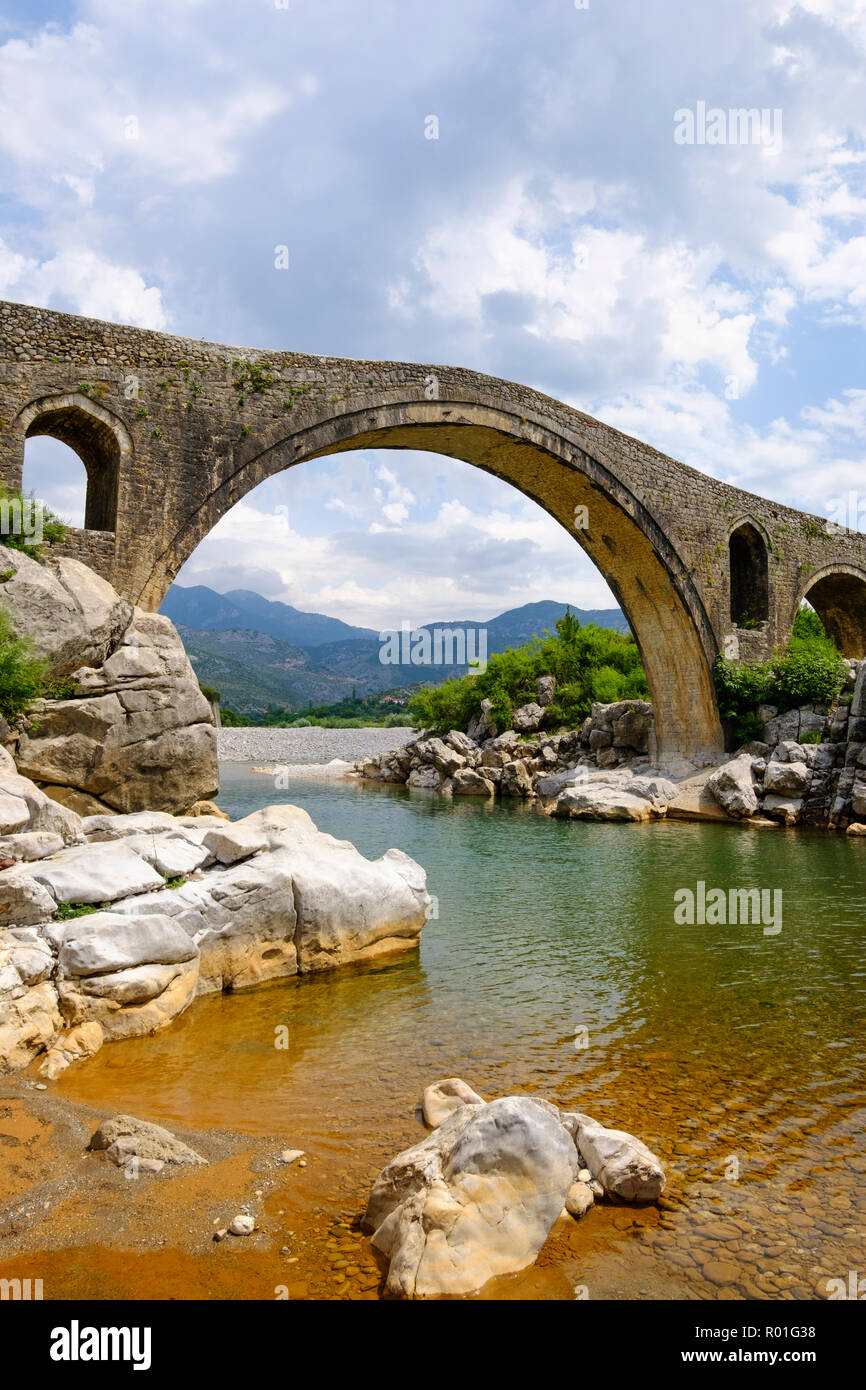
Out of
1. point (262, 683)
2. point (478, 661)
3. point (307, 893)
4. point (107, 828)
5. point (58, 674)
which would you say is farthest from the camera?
point (262, 683)

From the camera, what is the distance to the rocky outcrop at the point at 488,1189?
2.92 m

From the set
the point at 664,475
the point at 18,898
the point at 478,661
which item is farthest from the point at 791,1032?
the point at 478,661

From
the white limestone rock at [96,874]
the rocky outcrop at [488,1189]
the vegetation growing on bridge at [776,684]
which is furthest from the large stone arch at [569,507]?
the rocky outcrop at [488,1189]

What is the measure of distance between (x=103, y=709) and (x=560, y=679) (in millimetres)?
23061

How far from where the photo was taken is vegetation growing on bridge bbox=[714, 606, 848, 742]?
1923cm

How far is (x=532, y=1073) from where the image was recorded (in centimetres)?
491

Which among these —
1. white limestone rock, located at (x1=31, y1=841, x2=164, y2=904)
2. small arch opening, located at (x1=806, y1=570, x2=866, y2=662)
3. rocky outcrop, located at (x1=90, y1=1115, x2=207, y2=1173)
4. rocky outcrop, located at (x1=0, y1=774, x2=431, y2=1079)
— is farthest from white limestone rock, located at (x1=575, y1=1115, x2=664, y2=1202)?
small arch opening, located at (x1=806, y1=570, x2=866, y2=662)

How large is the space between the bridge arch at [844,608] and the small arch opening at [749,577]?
12.7 ft

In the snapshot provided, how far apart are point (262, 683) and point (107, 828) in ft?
484

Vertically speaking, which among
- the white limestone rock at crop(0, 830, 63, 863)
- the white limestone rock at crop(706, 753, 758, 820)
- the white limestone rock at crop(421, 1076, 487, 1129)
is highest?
the white limestone rock at crop(0, 830, 63, 863)

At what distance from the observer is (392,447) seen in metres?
16.2

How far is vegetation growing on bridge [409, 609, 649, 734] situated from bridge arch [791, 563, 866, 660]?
19.0ft

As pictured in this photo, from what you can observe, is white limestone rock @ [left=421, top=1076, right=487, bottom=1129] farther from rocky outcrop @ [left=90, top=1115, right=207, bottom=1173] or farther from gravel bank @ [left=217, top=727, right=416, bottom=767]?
gravel bank @ [left=217, top=727, right=416, bottom=767]
